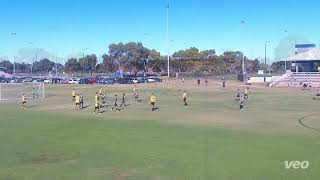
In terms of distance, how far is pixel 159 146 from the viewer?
77.3 feet

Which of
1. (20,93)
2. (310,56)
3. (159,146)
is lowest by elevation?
(159,146)

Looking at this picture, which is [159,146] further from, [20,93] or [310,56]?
[310,56]

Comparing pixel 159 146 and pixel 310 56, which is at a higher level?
pixel 310 56

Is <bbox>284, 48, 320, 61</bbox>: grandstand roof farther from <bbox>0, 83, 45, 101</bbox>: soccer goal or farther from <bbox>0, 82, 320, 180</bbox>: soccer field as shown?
<bbox>0, 82, 320, 180</bbox>: soccer field

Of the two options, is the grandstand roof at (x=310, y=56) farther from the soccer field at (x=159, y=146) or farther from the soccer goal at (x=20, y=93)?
the soccer field at (x=159, y=146)

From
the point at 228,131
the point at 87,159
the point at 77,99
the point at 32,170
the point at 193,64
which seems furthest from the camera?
the point at 193,64

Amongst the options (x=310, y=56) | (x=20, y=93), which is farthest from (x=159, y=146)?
(x=310, y=56)

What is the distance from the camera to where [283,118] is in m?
36.8

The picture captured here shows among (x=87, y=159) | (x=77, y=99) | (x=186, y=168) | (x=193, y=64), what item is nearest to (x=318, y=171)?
(x=186, y=168)

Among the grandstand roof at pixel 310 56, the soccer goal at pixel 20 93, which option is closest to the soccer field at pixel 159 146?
the soccer goal at pixel 20 93

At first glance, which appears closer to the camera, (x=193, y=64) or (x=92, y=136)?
(x=92, y=136)

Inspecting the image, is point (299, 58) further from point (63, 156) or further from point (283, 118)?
point (63, 156)

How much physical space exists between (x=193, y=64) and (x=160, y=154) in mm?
169760

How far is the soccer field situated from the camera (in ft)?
58.3
